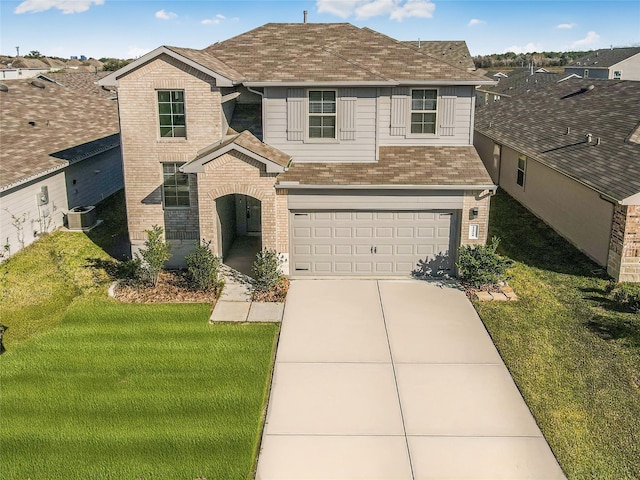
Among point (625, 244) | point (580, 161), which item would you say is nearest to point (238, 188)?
point (625, 244)

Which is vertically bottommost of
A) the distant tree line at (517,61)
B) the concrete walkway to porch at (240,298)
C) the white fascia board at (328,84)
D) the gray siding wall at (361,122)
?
the concrete walkway to porch at (240,298)

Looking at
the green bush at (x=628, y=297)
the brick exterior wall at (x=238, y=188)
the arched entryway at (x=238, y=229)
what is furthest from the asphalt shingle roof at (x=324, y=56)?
the green bush at (x=628, y=297)

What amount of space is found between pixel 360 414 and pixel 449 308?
5.50 m

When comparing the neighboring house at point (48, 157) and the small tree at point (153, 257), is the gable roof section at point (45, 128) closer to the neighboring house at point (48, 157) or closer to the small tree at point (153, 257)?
the neighboring house at point (48, 157)

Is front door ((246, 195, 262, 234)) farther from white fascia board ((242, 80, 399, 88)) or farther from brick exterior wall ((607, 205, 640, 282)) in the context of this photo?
brick exterior wall ((607, 205, 640, 282))

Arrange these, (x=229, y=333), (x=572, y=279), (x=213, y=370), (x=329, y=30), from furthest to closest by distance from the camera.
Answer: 1. (x=329, y=30)
2. (x=572, y=279)
3. (x=229, y=333)
4. (x=213, y=370)

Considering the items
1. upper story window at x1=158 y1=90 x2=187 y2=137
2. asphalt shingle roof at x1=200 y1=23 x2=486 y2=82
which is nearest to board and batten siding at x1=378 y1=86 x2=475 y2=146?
asphalt shingle roof at x1=200 y1=23 x2=486 y2=82

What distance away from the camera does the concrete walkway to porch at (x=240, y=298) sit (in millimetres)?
15023

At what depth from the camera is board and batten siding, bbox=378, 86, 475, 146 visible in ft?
59.2

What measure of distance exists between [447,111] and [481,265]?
5.05 metres

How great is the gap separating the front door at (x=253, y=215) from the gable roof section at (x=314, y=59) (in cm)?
467

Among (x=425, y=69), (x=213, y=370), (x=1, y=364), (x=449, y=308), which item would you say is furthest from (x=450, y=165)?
(x=1, y=364)

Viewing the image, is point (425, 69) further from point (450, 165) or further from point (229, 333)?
point (229, 333)

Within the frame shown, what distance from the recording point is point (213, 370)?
12.4 m
